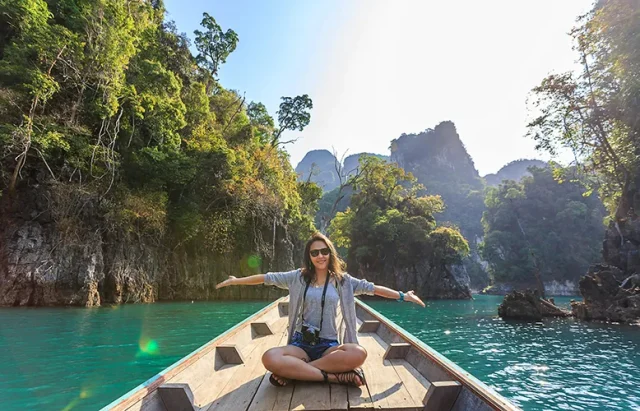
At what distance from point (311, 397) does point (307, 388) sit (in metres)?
0.17

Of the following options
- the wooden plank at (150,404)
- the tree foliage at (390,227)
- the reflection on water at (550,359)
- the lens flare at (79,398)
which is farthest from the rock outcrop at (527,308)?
the tree foliage at (390,227)

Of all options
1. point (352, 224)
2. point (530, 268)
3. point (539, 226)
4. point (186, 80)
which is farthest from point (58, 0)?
point (539, 226)

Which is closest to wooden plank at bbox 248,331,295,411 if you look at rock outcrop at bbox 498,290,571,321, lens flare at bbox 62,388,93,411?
lens flare at bbox 62,388,93,411

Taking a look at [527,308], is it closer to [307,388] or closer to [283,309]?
[283,309]

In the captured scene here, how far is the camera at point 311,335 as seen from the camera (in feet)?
8.89

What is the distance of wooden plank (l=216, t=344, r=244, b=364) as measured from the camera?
3246 millimetres

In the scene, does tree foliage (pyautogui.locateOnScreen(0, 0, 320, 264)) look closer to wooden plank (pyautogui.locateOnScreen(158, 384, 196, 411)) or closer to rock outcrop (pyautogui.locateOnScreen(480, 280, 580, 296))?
wooden plank (pyautogui.locateOnScreen(158, 384, 196, 411))

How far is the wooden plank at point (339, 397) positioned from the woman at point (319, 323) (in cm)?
6

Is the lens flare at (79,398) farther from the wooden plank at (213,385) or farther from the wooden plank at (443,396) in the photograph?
the wooden plank at (443,396)

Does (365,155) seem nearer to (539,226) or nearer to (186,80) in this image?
(186,80)

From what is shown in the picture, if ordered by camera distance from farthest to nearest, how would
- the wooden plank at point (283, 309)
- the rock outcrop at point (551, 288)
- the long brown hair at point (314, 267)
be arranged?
the rock outcrop at point (551, 288)
the wooden plank at point (283, 309)
the long brown hair at point (314, 267)

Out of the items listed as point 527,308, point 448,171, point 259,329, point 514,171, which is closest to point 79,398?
point 259,329

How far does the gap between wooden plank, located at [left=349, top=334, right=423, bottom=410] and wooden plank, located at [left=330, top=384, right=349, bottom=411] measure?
0.24ft

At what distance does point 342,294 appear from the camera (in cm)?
286
